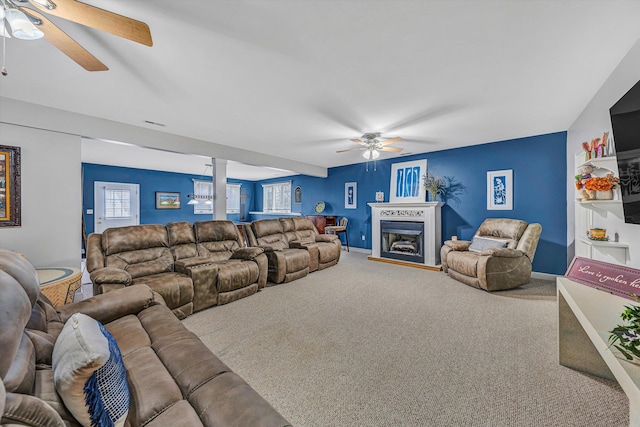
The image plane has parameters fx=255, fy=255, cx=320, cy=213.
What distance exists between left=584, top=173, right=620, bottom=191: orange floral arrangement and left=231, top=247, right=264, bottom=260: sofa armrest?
12.5ft

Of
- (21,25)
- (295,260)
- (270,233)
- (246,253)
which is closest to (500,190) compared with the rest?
(295,260)

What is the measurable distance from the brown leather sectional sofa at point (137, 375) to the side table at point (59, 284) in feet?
3.44

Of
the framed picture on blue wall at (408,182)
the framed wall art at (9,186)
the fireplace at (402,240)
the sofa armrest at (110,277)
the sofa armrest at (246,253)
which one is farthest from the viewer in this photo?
the framed picture on blue wall at (408,182)

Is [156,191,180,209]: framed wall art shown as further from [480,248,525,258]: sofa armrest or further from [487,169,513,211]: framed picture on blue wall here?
[487,169,513,211]: framed picture on blue wall

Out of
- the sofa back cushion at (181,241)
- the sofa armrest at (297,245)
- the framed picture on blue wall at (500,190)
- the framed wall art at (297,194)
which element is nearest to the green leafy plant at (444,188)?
the framed picture on blue wall at (500,190)

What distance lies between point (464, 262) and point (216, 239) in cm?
384

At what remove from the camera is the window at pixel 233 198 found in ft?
32.6

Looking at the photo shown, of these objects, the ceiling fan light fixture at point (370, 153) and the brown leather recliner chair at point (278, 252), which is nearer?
the brown leather recliner chair at point (278, 252)

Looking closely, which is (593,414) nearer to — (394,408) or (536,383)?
(536,383)

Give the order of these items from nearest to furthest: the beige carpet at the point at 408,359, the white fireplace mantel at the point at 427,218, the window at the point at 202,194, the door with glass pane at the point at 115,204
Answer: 1. the beige carpet at the point at 408,359
2. the white fireplace mantel at the point at 427,218
3. the door with glass pane at the point at 115,204
4. the window at the point at 202,194

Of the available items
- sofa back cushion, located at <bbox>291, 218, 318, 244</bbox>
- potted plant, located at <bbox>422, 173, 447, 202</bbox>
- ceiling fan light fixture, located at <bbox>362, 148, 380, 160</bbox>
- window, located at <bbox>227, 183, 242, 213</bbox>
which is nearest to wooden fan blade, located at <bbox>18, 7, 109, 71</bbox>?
ceiling fan light fixture, located at <bbox>362, 148, 380, 160</bbox>

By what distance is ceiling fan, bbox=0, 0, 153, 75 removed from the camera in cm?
133

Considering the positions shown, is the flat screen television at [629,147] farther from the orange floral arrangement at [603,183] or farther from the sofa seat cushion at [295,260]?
the sofa seat cushion at [295,260]

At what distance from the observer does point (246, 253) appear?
3758 mm
